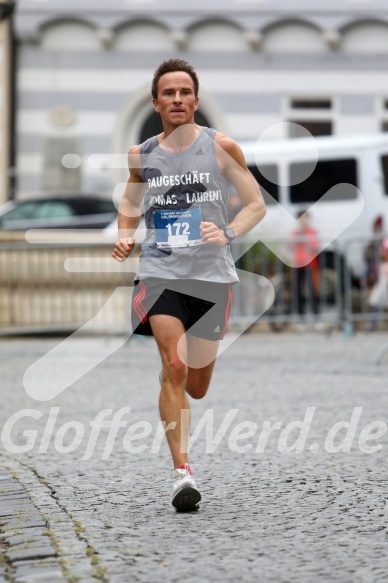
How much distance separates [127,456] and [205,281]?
5.59ft

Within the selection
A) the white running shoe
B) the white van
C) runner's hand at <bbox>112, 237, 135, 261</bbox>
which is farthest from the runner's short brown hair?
the white van

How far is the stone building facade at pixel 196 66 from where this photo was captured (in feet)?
88.6

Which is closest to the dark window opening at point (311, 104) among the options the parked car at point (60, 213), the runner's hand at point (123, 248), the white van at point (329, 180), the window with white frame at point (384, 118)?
the window with white frame at point (384, 118)

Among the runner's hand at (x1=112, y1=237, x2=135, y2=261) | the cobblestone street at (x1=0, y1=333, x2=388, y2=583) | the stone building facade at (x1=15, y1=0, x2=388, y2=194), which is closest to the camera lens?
the cobblestone street at (x1=0, y1=333, x2=388, y2=583)

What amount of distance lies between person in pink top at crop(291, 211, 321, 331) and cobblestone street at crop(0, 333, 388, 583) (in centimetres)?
595

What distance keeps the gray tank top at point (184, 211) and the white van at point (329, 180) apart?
623 inches

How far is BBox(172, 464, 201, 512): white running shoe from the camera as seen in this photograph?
5402 mm

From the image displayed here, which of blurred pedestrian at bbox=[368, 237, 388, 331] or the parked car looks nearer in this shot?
blurred pedestrian at bbox=[368, 237, 388, 331]

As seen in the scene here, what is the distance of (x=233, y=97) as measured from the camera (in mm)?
27391

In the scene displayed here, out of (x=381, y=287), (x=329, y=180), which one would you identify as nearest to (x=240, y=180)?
(x=381, y=287)

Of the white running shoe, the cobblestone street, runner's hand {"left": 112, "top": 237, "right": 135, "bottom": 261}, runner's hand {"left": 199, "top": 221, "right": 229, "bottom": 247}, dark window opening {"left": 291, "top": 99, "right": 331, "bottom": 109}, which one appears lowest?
the cobblestone street

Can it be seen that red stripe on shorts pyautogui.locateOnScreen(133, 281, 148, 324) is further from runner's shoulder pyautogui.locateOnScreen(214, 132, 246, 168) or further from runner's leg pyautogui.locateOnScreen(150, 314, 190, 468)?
runner's shoulder pyautogui.locateOnScreen(214, 132, 246, 168)

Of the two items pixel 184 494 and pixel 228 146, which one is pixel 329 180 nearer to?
pixel 228 146

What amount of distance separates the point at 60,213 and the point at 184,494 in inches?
698
